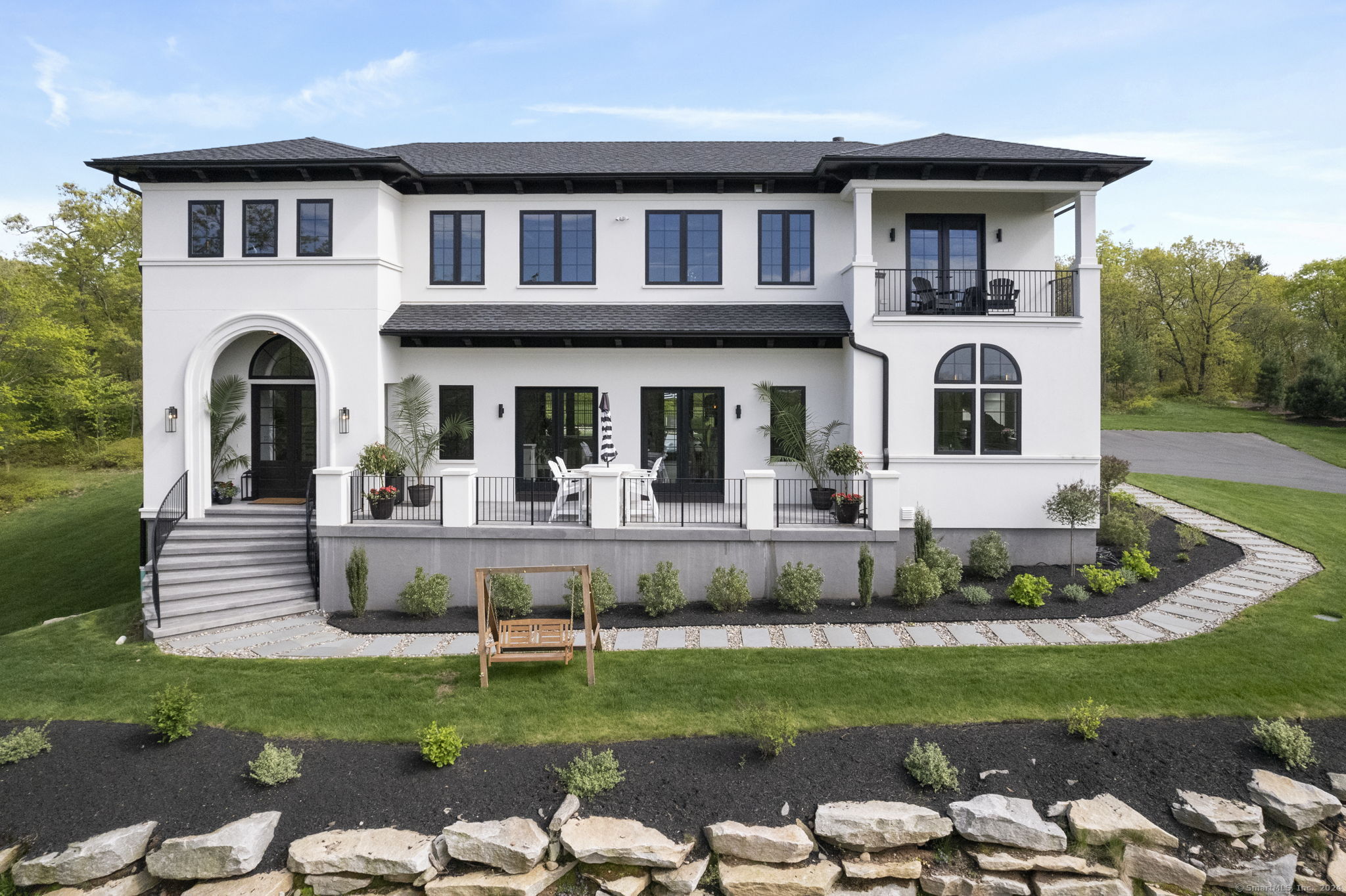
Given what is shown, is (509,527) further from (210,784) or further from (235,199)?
(235,199)

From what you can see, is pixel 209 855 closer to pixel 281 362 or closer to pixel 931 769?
pixel 931 769

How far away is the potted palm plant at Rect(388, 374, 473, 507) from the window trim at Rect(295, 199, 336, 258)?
2685mm

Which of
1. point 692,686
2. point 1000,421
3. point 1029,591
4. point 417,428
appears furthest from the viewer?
point 417,428

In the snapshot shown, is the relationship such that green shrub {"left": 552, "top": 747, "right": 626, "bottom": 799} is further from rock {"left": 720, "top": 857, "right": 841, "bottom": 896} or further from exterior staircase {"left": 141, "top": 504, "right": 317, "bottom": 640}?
exterior staircase {"left": 141, "top": 504, "right": 317, "bottom": 640}

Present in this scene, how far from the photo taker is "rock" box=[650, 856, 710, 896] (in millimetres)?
5688

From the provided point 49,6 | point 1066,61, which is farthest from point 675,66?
point 49,6

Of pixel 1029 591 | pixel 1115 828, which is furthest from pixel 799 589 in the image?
pixel 1115 828

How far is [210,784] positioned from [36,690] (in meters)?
3.70

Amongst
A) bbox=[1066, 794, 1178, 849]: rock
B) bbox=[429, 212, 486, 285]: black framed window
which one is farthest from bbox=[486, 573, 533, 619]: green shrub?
bbox=[1066, 794, 1178, 849]: rock

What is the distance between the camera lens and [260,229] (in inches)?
521

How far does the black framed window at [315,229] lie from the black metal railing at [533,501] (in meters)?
5.21

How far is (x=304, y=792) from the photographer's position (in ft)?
21.0

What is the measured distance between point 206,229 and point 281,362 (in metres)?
2.72

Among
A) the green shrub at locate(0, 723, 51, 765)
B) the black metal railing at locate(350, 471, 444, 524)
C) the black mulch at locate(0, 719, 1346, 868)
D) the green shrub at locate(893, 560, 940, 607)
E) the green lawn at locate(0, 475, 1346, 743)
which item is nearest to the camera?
the black mulch at locate(0, 719, 1346, 868)
